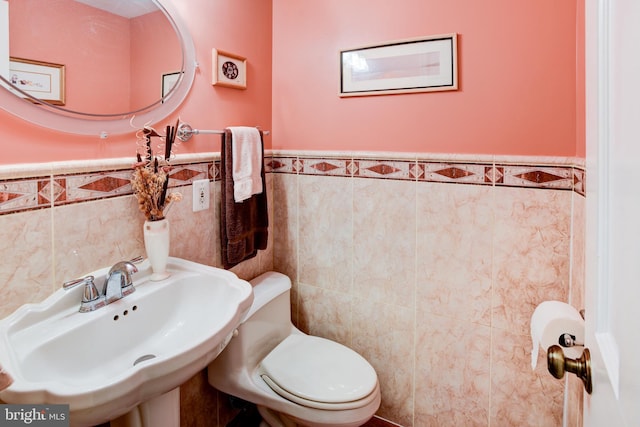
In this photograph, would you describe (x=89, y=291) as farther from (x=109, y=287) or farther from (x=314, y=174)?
(x=314, y=174)

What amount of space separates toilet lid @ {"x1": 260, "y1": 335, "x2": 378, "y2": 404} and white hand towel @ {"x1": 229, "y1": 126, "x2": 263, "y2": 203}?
698 millimetres

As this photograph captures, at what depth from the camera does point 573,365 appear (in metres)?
0.64

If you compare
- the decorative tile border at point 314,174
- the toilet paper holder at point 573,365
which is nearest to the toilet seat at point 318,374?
the decorative tile border at point 314,174

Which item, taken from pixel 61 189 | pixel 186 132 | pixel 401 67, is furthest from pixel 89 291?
pixel 401 67

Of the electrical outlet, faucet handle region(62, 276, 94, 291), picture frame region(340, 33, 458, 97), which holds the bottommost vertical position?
faucet handle region(62, 276, 94, 291)

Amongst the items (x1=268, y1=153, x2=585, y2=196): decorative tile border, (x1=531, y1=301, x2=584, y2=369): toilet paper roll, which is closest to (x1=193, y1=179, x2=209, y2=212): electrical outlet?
(x1=268, y1=153, x2=585, y2=196): decorative tile border

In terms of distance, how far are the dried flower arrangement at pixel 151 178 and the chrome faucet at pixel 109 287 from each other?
20 centimetres

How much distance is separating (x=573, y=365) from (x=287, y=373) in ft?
3.68

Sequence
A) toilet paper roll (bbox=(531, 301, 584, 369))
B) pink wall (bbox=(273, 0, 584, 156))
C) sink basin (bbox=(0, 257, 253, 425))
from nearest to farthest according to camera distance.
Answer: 1. sink basin (bbox=(0, 257, 253, 425))
2. toilet paper roll (bbox=(531, 301, 584, 369))
3. pink wall (bbox=(273, 0, 584, 156))

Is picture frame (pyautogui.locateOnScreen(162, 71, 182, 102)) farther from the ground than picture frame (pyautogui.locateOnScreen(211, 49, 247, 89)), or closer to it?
closer to it

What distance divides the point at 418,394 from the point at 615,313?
145 cm

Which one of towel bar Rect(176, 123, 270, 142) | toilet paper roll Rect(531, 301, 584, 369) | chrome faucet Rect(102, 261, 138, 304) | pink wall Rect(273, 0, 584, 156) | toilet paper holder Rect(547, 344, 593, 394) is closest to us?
toilet paper holder Rect(547, 344, 593, 394)

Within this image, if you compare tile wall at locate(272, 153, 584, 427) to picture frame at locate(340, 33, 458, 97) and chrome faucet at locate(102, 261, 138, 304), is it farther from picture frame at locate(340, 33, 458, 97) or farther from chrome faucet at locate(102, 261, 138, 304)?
chrome faucet at locate(102, 261, 138, 304)

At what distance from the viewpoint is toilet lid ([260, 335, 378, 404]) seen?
1430 mm
